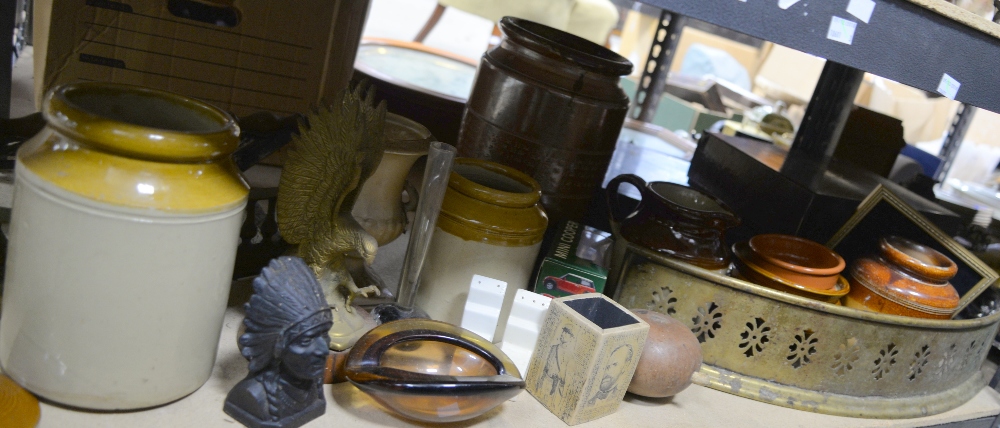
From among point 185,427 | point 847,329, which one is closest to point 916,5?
point 847,329

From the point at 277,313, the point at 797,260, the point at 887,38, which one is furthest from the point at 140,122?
the point at 797,260

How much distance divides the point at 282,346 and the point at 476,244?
32 cm

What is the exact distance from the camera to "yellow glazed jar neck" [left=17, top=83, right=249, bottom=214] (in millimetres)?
602

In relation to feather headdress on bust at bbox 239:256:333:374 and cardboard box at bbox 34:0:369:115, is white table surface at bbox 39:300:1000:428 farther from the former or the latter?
cardboard box at bbox 34:0:369:115

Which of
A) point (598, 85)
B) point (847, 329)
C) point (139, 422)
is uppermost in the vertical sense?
point (598, 85)

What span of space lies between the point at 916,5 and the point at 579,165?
504mm

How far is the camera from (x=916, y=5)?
77 centimetres

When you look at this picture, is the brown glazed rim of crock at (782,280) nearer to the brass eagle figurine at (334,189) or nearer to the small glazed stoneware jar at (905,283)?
the small glazed stoneware jar at (905,283)

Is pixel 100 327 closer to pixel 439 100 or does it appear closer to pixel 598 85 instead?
pixel 598 85

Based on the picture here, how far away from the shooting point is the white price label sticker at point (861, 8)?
757 mm

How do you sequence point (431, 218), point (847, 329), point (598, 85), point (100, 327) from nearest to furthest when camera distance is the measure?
point (100, 327) < point (431, 218) < point (847, 329) < point (598, 85)

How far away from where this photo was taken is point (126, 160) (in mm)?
613

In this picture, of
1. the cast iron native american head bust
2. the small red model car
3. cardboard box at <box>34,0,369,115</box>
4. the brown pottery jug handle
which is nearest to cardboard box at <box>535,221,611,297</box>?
the small red model car

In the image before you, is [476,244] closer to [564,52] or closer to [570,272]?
[570,272]
